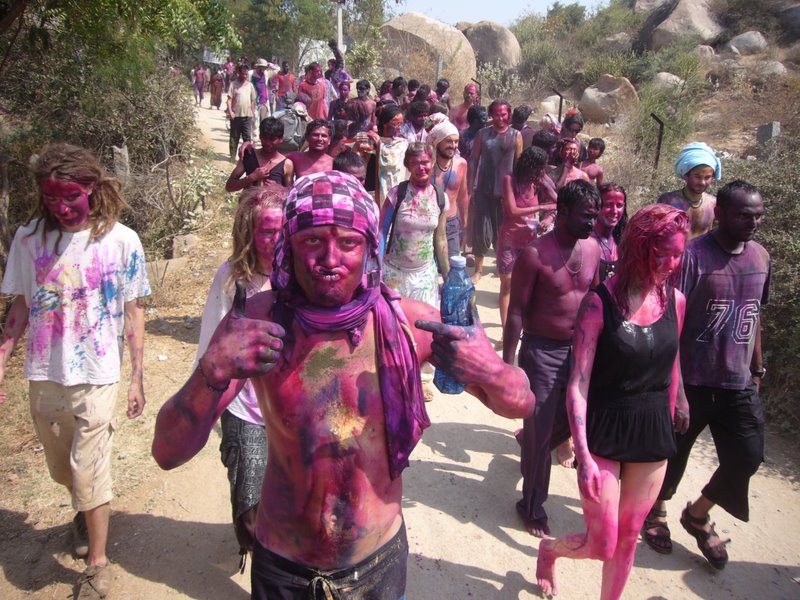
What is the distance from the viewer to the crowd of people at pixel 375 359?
1.81m

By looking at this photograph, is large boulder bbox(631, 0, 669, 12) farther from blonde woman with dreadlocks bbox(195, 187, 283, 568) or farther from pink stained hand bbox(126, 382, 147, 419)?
pink stained hand bbox(126, 382, 147, 419)

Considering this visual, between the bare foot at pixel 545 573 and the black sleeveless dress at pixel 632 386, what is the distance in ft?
2.46

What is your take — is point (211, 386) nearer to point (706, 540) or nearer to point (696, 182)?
point (706, 540)

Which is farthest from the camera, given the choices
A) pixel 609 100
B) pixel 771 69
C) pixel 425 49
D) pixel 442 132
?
pixel 425 49

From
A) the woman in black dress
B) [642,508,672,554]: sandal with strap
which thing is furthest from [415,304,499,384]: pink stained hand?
[642,508,672,554]: sandal with strap

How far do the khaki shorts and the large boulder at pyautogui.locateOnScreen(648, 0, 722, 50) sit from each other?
25750 millimetres

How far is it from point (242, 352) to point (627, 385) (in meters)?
1.88

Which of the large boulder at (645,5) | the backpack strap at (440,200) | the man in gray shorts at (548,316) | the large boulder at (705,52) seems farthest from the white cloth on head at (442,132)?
the large boulder at (645,5)

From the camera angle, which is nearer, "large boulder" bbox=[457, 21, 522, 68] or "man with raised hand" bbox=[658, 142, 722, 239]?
"man with raised hand" bbox=[658, 142, 722, 239]

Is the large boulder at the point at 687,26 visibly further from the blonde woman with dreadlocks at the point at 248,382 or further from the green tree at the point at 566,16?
the blonde woman with dreadlocks at the point at 248,382

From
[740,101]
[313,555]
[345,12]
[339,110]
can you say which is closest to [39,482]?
[313,555]

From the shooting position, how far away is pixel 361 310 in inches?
71.5

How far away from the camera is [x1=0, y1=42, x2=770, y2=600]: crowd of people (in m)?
1.81

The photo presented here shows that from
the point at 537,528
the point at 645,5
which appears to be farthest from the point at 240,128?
the point at 645,5
